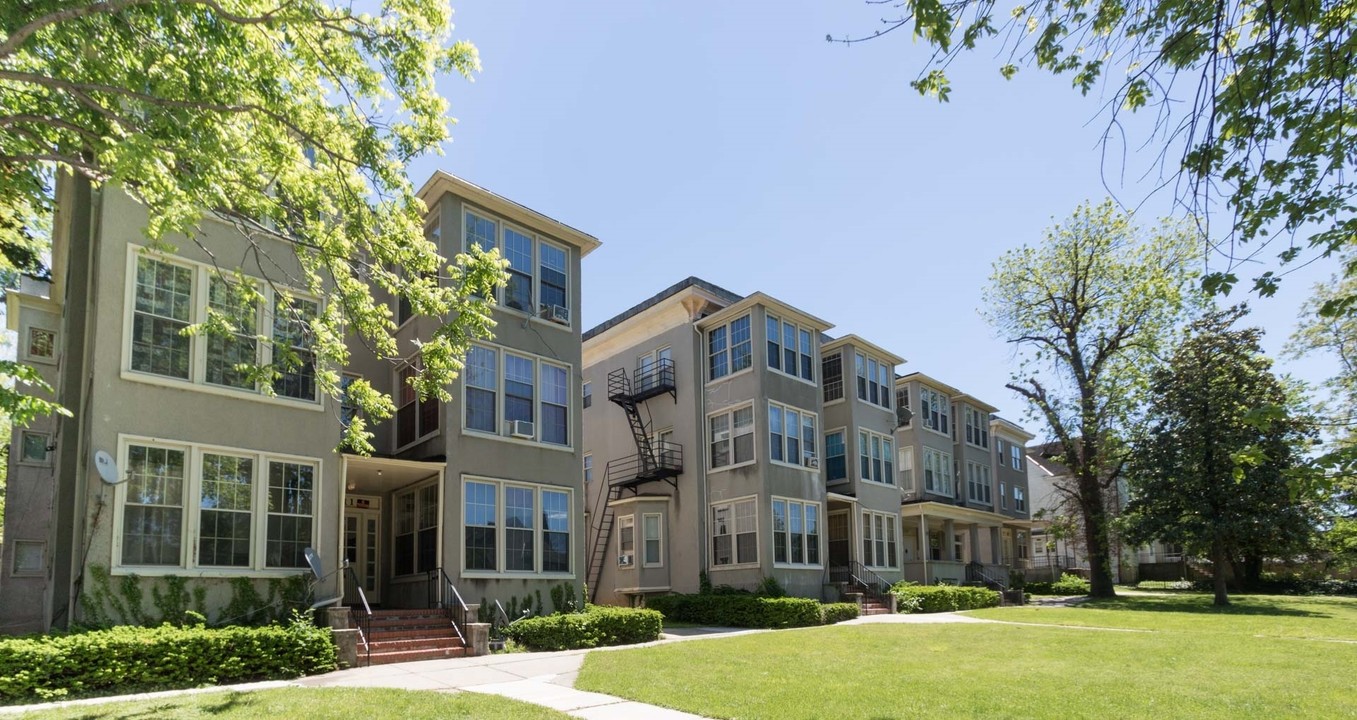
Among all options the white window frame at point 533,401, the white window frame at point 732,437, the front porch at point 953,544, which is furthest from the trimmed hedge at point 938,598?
the white window frame at point 533,401

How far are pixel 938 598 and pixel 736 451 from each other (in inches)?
306

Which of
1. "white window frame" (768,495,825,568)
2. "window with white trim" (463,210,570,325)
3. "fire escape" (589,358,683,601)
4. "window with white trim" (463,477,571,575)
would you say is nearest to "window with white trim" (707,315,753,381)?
"fire escape" (589,358,683,601)

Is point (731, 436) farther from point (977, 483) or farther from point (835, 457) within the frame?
point (977, 483)

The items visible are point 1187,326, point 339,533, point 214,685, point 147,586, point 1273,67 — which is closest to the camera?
point 1273,67

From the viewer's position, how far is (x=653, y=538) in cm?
2634

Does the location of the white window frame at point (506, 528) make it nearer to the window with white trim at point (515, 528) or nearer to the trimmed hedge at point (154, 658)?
the window with white trim at point (515, 528)

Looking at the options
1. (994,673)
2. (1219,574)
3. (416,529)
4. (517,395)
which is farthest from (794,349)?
(1219,574)

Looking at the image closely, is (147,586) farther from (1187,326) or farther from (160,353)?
(1187,326)

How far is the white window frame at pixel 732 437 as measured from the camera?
24.7 meters

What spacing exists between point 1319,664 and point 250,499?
16.5m

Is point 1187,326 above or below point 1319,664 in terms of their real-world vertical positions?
above

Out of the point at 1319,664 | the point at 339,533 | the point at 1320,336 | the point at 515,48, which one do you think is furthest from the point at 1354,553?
the point at 1320,336

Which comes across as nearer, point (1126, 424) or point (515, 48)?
point (515, 48)

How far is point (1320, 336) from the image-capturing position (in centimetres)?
3181
